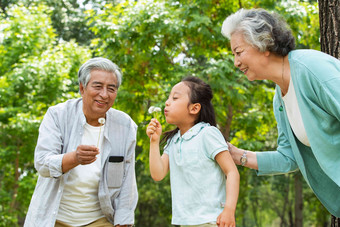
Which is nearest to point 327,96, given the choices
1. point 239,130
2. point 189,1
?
point 189,1

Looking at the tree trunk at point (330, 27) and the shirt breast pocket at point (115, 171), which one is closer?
the tree trunk at point (330, 27)

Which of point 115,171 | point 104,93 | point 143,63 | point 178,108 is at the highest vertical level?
point 143,63

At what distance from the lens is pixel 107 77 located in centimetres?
328

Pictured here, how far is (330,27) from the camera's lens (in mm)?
3160

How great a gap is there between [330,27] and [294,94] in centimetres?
98

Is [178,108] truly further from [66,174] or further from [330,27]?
[330,27]

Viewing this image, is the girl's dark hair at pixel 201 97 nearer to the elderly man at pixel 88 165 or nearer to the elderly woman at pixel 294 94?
the elderly woman at pixel 294 94

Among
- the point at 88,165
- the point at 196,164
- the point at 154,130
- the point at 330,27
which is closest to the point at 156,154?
the point at 154,130

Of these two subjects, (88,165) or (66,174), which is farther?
(88,165)

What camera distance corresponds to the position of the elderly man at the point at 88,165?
3.04 metres

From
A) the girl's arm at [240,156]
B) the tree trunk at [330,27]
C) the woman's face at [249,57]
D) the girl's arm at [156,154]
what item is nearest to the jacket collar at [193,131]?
the girl's arm at [156,154]

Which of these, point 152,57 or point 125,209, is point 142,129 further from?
point 125,209

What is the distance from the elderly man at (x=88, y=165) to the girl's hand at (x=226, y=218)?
1019 mm

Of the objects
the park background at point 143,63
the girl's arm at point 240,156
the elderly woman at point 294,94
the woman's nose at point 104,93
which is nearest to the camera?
the elderly woman at point 294,94
